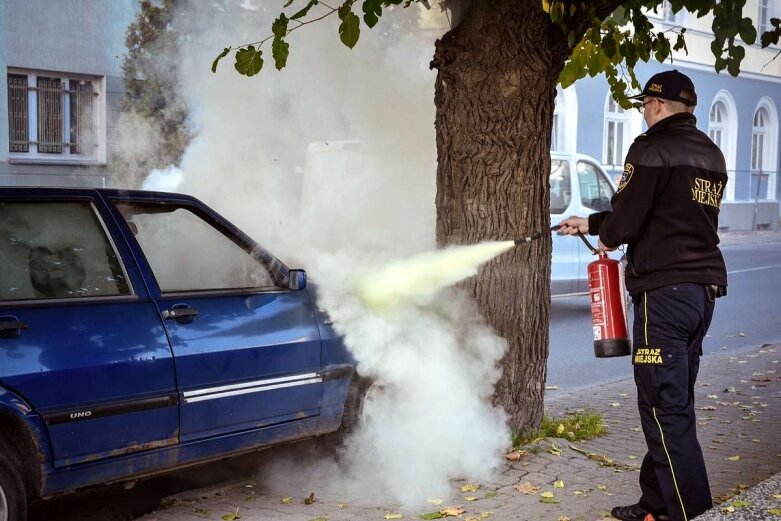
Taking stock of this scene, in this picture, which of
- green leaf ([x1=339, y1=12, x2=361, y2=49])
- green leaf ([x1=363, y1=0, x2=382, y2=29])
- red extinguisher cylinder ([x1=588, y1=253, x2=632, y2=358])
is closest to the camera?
red extinguisher cylinder ([x1=588, y1=253, x2=632, y2=358])

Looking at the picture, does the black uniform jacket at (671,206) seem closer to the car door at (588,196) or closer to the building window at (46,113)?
the car door at (588,196)

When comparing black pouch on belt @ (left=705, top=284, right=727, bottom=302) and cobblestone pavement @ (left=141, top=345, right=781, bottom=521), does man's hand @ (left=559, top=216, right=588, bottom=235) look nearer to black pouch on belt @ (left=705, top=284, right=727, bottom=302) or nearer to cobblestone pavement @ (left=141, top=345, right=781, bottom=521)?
black pouch on belt @ (left=705, top=284, right=727, bottom=302)

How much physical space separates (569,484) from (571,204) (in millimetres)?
6942

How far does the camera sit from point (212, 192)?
25.7ft

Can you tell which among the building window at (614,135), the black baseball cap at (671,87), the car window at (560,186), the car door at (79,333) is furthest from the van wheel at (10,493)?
the building window at (614,135)

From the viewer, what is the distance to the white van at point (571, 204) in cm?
1148

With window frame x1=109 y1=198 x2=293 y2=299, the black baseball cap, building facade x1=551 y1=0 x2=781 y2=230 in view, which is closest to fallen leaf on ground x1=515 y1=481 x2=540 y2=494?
window frame x1=109 y1=198 x2=293 y2=299

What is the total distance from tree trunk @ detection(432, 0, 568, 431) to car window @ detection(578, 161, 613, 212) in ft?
20.7

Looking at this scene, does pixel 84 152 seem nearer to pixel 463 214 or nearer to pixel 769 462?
pixel 463 214

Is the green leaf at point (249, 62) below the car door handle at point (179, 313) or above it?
above

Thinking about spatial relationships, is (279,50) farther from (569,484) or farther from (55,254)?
(569,484)

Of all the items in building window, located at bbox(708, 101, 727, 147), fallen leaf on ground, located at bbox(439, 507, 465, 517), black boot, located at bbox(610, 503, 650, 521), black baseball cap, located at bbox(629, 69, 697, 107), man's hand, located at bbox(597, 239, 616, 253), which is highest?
building window, located at bbox(708, 101, 727, 147)

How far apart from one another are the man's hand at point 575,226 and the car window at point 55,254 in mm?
2054

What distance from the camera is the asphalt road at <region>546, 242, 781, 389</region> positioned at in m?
9.02
